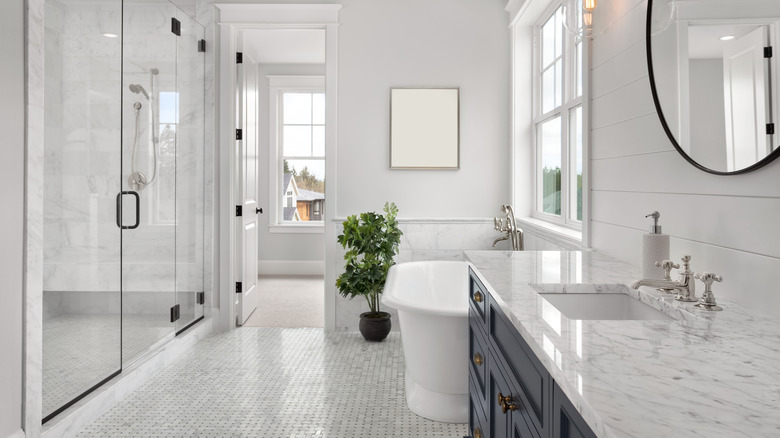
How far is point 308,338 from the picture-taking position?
3623 mm

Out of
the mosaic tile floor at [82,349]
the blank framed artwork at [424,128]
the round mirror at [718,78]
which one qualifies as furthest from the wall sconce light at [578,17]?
the mosaic tile floor at [82,349]

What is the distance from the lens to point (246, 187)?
13.0ft

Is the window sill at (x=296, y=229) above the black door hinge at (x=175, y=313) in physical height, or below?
above

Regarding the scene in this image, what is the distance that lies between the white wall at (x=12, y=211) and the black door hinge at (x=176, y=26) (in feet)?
4.71

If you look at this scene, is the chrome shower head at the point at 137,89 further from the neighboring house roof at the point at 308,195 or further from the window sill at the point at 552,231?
the neighboring house roof at the point at 308,195

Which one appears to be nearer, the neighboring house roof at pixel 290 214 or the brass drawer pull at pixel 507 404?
the brass drawer pull at pixel 507 404

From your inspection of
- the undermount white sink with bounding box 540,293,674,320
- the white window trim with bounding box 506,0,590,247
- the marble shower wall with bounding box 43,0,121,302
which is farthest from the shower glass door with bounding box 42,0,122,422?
the white window trim with bounding box 506,0,590,247

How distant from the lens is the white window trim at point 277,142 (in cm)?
600

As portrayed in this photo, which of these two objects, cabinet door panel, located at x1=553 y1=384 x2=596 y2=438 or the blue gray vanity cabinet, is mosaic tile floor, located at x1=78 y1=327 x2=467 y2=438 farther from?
cabinet door panel, located at x1=553 y1=384 x2=596 y2=438

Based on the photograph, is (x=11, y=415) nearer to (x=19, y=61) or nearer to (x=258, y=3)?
(x=19, y=61)

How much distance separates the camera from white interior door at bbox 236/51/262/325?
3838mm

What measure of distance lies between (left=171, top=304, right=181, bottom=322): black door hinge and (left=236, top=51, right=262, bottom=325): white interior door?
64cm

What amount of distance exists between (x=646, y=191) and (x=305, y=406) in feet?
6.04

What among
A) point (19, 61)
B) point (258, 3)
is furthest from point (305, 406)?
point (258, 3)
